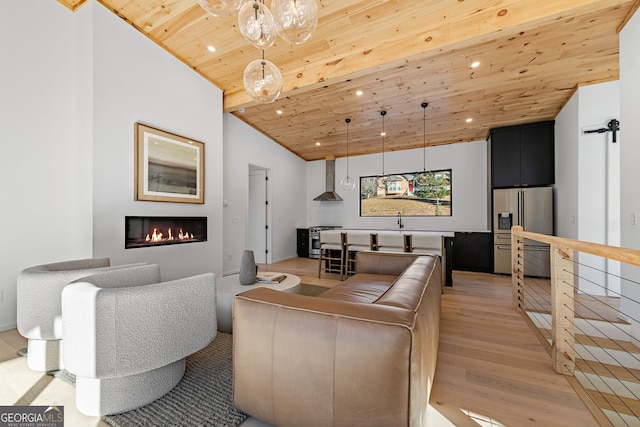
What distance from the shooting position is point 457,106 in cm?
432

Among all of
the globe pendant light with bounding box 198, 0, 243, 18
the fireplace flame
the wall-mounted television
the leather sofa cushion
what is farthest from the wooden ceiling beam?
the wall-mounted television

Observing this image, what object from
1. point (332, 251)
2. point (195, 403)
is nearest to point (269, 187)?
point (332, 251)

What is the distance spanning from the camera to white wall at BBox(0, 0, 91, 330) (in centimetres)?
258

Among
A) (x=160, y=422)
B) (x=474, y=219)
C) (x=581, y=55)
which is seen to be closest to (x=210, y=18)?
(x=160, y=422)

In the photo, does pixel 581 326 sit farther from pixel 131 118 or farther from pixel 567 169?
pixel 131 118

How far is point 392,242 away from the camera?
418cm

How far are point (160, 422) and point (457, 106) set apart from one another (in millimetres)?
5273

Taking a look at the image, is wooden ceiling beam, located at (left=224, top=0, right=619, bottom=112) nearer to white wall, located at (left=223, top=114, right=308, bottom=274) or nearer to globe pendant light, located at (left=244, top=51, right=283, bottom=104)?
globe pendant light, located at (left=244, top=51, right=283, bottom=104)

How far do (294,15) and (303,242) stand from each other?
6035 millimetres

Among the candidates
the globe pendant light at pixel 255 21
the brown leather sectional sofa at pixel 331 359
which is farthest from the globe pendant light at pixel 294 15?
the brown leather sectional sofa at pixel 331 359

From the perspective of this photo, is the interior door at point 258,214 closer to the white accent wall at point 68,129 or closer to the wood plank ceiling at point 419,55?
the wood plank ceiling at point 419,55

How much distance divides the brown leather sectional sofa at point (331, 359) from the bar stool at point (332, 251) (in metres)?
3.26

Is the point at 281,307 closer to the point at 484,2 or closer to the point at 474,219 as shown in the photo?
the point at 484,2

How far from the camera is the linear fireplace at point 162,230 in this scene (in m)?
3.22
